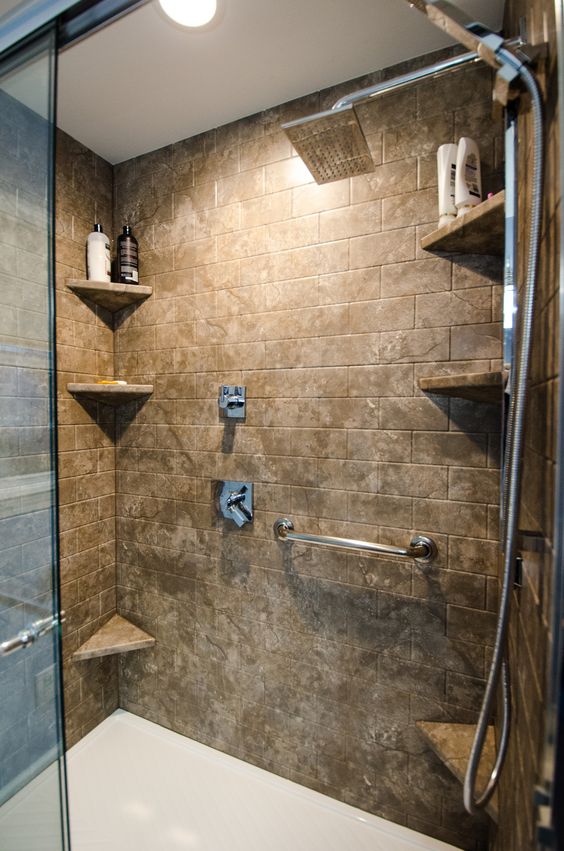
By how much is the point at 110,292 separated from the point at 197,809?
1915 mm

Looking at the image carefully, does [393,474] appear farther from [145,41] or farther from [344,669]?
[145,41]

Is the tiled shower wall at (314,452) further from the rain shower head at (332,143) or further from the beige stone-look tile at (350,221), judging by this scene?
the rain shower head at (332,143)

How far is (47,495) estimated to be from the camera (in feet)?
2.79

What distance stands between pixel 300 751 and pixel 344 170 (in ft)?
6.22

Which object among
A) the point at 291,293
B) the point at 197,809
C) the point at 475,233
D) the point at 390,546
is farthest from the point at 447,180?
the point at 197,809

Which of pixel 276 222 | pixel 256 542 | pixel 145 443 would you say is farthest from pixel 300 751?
pixel 276 222

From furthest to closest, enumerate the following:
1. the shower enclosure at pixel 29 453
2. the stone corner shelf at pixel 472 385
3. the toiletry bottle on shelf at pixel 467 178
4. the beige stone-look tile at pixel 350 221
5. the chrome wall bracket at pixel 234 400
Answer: the chrome wall bracket at pixel 234 400 < the beige stone-look tile at pixel 350 221 < the toiletry bottle on shelf at pixel 467 178 < the stone corner shelf at pixel 472 385 < the shower enclosure at pixel 29 453

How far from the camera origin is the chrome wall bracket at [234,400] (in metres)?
1.49

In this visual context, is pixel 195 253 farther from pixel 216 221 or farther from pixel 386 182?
pixel 386 182

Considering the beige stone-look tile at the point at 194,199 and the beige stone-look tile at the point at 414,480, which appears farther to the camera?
the beige stone-look tile at the point at 194,199

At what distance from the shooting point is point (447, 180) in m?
1.11

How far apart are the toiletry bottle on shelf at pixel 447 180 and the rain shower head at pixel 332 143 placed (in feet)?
0.74

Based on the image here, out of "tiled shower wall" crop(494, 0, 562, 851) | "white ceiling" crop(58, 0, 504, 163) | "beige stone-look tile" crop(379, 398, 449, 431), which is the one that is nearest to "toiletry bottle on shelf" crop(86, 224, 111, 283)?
"white ceiling" crop(58, 0, 504, 163)

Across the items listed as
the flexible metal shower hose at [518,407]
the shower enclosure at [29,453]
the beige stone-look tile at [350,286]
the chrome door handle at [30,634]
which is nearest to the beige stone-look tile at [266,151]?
the beige stone-look tile at [350,286]
